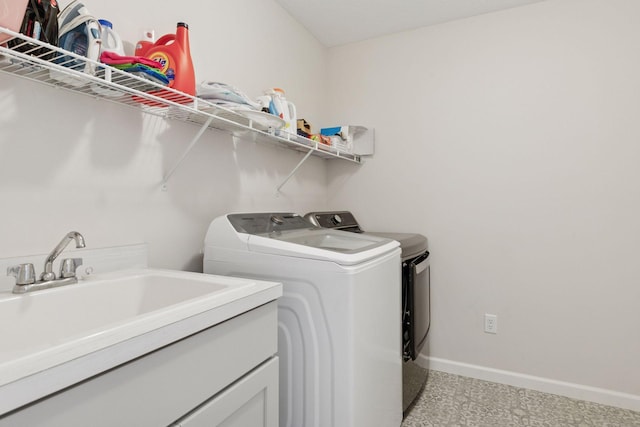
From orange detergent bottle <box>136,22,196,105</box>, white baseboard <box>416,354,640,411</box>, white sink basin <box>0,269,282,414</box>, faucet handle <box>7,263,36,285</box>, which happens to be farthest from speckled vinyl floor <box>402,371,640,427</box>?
orange detergent bottle <box>136,22,196,105</box>

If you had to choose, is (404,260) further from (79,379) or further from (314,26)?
(314,26)

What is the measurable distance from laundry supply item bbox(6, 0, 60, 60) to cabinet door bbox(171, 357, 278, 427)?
0.98 metres

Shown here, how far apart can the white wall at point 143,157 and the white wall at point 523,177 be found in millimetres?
897

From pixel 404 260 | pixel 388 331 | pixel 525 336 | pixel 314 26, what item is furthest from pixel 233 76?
pixel 525 336

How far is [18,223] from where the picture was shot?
1051mm

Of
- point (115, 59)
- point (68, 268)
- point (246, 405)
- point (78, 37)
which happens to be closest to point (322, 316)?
point (246, 405)

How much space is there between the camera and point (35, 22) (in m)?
0.90

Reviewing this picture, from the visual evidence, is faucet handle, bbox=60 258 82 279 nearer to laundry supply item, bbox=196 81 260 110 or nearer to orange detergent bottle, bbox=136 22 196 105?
orange detergent bottle, bbox=136 22 196 105

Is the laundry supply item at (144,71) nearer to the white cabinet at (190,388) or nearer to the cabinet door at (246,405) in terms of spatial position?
the white cabinet at (190,388)

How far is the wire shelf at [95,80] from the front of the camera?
87cm

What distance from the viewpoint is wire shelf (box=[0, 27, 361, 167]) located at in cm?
87

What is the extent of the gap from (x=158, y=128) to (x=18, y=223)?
621 millimetres

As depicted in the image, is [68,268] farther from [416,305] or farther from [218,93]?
[416,305]

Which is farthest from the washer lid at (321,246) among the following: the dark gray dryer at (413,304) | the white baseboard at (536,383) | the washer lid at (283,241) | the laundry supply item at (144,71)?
the white baseboard at (536,383)
